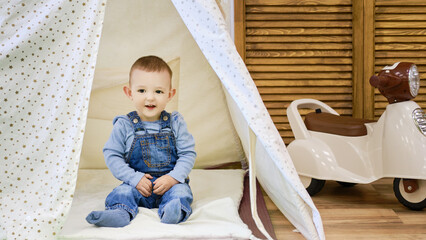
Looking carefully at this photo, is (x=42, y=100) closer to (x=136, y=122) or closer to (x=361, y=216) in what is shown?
(x=136, y=122)

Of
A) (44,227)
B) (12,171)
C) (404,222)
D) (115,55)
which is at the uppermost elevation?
(115,55)

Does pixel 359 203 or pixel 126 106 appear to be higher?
pixel 126 106

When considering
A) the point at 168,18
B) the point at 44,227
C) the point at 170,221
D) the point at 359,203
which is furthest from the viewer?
the point at 168,18

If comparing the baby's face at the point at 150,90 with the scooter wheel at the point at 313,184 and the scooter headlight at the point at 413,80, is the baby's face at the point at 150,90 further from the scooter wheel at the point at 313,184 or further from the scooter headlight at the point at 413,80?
the scooter headlight at the point at 413,80

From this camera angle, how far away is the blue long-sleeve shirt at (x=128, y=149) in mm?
1442

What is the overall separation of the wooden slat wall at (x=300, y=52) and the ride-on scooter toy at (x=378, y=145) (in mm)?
363

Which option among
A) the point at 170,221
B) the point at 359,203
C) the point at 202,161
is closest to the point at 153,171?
the point at 170,221

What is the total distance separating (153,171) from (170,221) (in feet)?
0.84

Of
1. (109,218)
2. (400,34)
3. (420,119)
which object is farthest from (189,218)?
(400,34)

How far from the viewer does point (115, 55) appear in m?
2.00

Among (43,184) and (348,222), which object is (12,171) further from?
(348,222)

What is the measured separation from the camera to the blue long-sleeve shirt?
1.44 m

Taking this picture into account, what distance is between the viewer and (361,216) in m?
1.52

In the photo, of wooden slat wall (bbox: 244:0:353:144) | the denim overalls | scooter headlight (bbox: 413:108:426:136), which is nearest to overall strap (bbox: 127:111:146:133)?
the denim overalls
